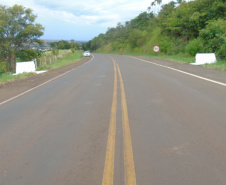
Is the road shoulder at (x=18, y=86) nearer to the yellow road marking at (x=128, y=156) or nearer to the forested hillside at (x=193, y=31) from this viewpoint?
the yellow road marking at (x=128, y=156)

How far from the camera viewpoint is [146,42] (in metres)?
57.5

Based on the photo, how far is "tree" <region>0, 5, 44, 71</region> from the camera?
2706 centimetres

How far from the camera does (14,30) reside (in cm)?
2792

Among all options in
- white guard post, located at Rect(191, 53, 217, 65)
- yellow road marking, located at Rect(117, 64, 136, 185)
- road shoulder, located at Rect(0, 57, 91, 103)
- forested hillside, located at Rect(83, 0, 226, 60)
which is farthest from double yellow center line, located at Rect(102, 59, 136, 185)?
forested hillside, located at Rect(83, 0, 226, 60)

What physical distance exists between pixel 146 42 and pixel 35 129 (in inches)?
2154

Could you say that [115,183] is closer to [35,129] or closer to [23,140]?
[23,140]

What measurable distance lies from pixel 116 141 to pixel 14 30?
1089 inches

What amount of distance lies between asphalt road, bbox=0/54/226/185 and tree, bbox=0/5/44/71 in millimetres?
22259

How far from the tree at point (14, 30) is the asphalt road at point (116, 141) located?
73.0ft

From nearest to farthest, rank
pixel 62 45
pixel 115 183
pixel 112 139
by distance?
pixel 115 183
pixel 112 139
pixel 62 45

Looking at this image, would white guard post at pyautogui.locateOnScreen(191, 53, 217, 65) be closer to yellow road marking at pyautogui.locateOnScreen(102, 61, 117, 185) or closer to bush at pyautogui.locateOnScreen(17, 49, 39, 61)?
yellow road marking at pyautogui.locateOnScreen(102, 61, 117, 185)

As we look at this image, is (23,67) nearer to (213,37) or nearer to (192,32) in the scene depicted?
(213,37)

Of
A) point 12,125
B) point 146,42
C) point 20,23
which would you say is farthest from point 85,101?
point 146,42

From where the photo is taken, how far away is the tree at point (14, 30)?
27.1 metres
